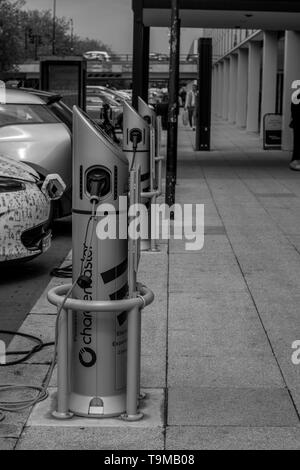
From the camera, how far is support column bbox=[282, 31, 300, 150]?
27.3m

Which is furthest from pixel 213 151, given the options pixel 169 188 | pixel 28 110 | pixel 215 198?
pixel 28 110

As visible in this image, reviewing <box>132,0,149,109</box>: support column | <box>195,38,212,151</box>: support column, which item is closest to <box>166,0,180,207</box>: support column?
<box>132,0,149,109</box>: support column

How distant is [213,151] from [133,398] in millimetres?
22394

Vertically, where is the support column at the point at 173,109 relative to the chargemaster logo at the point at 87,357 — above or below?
above

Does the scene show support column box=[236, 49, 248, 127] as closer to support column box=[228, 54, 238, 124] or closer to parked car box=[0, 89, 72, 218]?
support column box=[228, 54, 238, 124]

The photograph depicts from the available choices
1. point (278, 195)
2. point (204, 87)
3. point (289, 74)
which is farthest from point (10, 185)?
point (289, 74)

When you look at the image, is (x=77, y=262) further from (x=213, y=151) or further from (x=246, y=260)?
(x=213, y=151)

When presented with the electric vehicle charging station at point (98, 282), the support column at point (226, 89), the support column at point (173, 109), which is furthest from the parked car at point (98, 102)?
the electric vehicle charging station at point (98, 282)

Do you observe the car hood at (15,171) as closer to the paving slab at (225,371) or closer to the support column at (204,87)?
the paving slab at (225,371)

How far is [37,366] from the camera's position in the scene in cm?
588

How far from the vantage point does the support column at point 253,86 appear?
128 feet

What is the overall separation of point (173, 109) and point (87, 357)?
29.1 feet

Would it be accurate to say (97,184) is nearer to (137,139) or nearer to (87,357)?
(87,357)

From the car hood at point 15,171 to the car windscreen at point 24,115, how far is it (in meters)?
2.11
